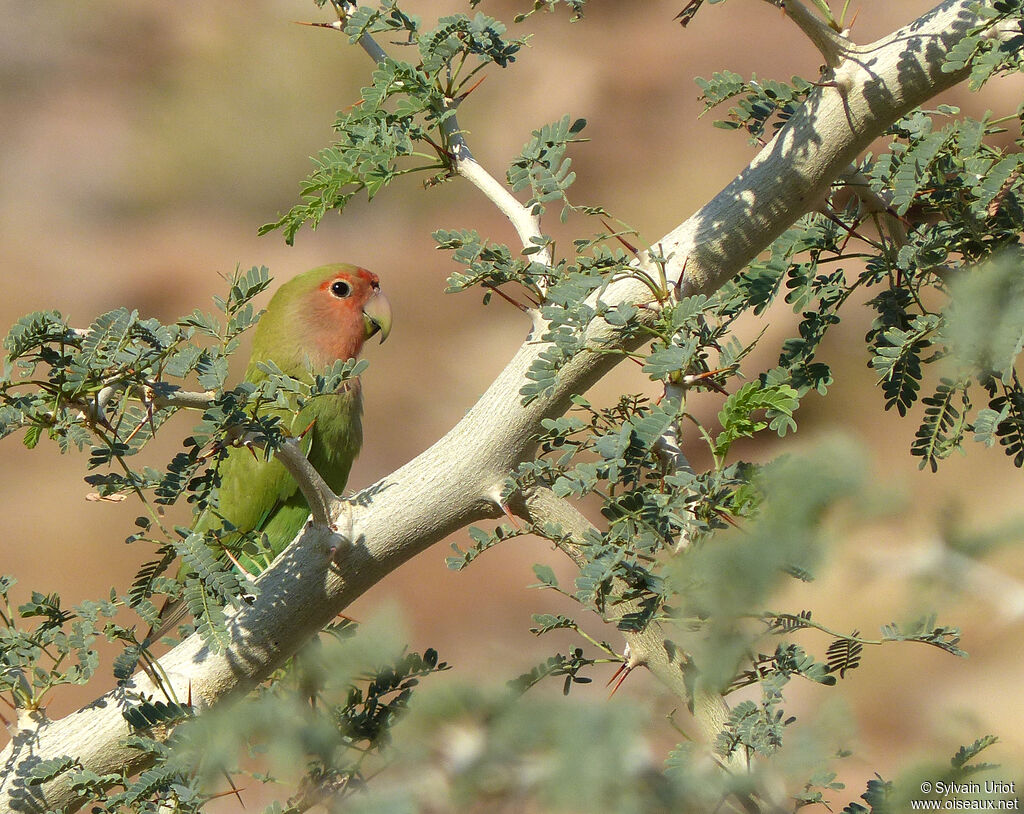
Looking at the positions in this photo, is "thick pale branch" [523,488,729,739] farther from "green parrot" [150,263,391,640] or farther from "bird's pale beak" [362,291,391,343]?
"bird's pale beak" [362,291,391,343]

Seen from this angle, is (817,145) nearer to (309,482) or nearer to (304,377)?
(309,482)

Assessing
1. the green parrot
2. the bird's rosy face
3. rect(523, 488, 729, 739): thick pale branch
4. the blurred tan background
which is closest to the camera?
rect(523, 488, 729, 739): thick pale branch

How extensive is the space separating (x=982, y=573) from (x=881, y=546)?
0.22 ft

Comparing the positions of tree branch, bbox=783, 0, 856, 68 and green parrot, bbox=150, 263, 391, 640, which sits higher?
green parrot, bbox=150, 263, 391, 640

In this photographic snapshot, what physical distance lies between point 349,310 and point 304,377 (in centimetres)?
41

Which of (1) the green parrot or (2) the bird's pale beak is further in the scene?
(2) the bird's pale beak

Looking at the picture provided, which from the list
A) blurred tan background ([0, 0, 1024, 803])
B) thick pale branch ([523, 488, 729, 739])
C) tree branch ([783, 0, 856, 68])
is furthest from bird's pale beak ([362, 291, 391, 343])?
tree branch ([783, 0, 856, 68])

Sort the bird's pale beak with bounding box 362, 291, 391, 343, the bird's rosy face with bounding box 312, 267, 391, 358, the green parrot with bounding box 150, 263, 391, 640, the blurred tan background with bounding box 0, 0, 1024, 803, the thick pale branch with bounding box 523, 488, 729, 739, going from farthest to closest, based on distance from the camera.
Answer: the blurred tan background with bounding box 0, 0, 1024, 803
the bird's pale beak with bounding box 362, 291, 391, 343
the bird's rosy face with bounding box 312, 267, 391, 358
the green parrot with bounding box 150, 263, 391, 640
the thick pale branch with bounding box 523, 488, 729, 739

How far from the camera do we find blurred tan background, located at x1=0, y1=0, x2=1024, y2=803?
411 centimetres

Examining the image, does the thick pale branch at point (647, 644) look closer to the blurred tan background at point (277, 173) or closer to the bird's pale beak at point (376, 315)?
the bird's pale beak at point (376, 315)

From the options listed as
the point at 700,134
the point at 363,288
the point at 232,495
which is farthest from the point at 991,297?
the point at 700,134

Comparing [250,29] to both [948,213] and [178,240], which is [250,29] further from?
[948,213]

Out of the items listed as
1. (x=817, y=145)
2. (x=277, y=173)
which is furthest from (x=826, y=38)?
(x=277, y=173)

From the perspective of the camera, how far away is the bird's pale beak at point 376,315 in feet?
8.41
